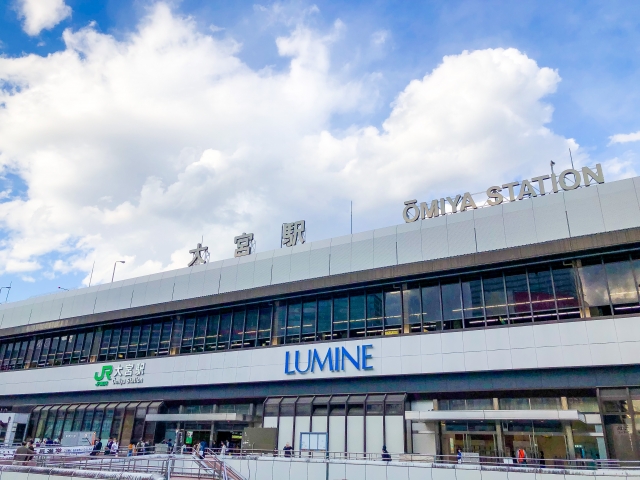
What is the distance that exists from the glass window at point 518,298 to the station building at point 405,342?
6 cm

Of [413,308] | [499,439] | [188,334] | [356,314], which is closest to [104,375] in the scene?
[188,334]

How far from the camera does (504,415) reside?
2848cm

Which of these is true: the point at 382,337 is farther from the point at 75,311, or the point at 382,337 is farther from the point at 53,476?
the point at 75,311

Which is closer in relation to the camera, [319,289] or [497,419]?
[497,419]

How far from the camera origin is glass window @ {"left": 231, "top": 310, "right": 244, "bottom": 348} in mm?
39438

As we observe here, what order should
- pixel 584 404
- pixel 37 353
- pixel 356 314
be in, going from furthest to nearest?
1. pixel 37 353
2. pixel 356 314
3. pixel 584 404

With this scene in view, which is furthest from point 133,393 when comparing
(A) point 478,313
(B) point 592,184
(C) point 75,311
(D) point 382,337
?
(B) point 592,184

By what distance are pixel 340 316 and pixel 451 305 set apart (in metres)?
7.70

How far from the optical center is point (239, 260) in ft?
137

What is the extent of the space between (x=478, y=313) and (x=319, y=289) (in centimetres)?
1089

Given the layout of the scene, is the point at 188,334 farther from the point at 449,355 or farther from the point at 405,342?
the point at 449,355

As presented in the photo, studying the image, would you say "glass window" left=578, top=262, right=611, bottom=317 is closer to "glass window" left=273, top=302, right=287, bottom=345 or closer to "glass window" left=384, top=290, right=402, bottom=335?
"glass window" left=384, top=290, right=402, bottom=335

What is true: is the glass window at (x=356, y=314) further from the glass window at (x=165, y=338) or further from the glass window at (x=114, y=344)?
the glass window at (x=114, y=344)

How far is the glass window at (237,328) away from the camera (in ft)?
129
